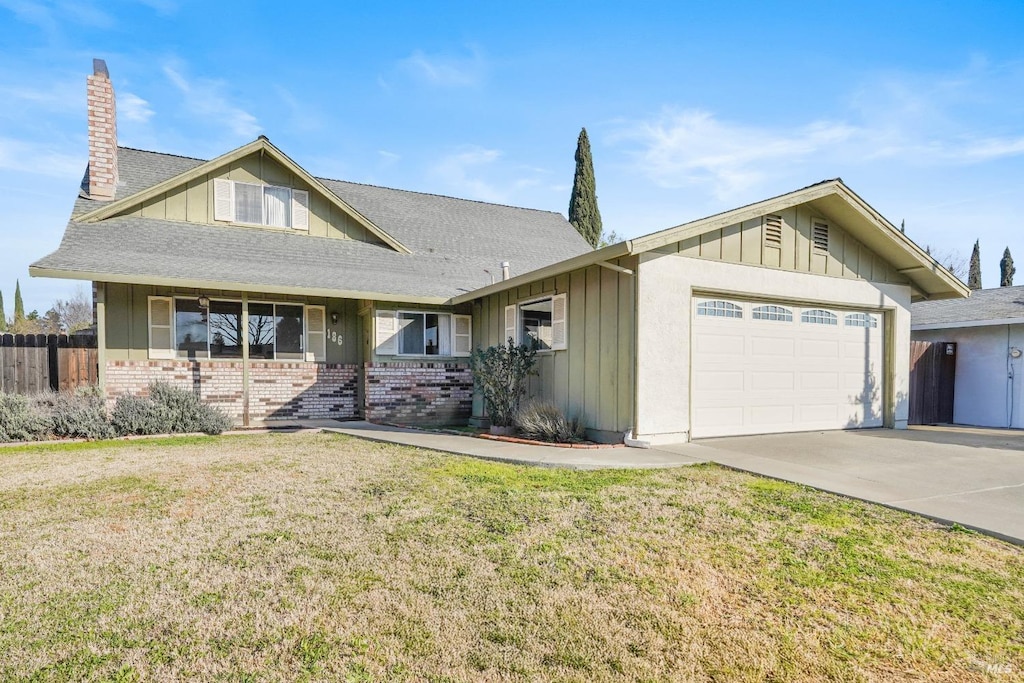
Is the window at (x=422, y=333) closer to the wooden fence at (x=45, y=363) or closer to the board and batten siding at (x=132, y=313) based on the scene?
the board and batten siding at (x=132, y=313)

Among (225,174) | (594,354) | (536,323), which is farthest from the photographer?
(225,174)

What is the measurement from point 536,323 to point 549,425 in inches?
158

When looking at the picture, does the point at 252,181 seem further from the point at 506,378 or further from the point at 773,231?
the point at 773,231

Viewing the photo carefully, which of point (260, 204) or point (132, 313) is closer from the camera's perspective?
point (132, 313)

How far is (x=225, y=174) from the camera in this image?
13.0m

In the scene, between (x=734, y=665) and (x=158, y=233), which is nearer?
(x=734, y=665)

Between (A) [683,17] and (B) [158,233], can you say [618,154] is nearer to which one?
(A) [683,17]

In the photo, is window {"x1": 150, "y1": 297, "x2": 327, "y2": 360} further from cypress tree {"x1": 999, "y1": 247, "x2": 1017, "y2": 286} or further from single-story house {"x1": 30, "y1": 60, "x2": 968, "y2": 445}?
cypress tree {"x1": 999, "y1": 247, "x2": 1017, "y2": 286}

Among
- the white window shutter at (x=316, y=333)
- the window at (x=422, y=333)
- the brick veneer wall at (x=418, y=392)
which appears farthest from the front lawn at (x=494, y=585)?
the white window shutter at (x=316, y=333)

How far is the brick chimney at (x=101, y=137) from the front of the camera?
12609 millimetres

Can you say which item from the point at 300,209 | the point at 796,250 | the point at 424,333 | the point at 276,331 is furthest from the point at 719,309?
the point at 300,209

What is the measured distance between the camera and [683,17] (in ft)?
31.4

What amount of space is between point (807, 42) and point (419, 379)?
32.7ft

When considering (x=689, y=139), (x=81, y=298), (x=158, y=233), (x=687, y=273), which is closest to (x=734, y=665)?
(x=687, y=273)
